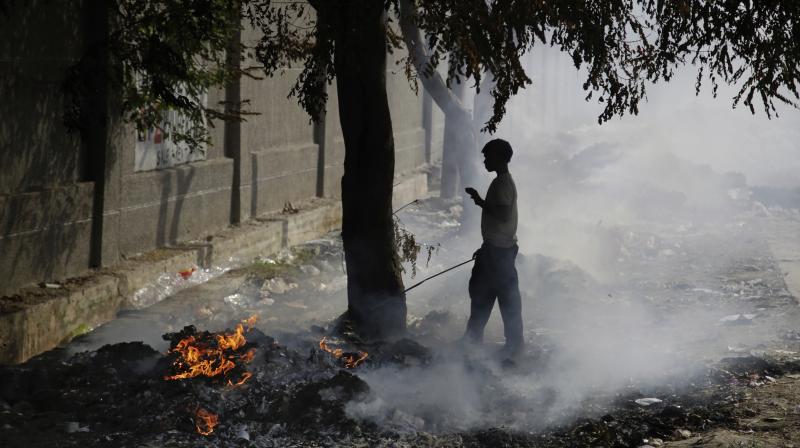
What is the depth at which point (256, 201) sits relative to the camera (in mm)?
12031

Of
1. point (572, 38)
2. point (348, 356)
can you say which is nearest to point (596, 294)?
point (348, 356)

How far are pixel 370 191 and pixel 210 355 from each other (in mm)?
1986

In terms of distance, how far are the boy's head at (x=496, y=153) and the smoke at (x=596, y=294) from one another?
156 cm

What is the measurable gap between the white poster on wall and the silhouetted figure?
3.25m

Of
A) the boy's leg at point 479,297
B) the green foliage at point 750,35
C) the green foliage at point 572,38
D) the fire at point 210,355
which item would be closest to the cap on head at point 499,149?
the green foliage at point 572,38

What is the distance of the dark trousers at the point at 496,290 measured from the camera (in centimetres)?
741

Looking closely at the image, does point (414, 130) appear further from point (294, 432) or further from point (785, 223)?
point (294, 432)

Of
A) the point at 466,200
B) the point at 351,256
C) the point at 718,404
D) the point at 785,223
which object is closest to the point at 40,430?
the point at 351,256

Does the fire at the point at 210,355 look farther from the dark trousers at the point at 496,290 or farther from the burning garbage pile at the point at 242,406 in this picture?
the dark trousers at the point at 496,290

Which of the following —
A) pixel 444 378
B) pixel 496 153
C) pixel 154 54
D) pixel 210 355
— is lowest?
pixel 444 378

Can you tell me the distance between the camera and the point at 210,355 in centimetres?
625

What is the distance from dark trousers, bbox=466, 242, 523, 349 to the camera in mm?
7410

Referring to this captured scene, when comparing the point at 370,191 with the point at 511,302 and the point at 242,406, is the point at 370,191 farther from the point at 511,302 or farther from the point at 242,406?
the point at 242,406

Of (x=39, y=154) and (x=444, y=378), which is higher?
(x=39, y=154)
